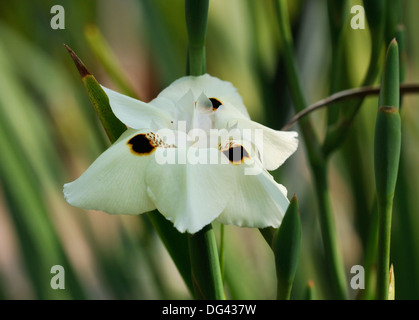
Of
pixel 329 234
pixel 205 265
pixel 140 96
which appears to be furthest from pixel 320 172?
pixel 140 96

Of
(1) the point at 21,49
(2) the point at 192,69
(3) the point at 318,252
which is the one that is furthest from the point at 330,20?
(1) the point at 21,49

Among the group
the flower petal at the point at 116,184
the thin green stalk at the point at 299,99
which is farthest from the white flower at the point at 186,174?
the thin green stalk at the point at 299,99

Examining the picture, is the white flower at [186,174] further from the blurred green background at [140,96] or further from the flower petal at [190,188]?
the blurred green background at [140,96]

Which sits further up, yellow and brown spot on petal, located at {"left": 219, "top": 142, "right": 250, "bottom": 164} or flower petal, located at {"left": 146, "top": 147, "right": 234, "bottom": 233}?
yellow and brown spot on petal, located at {"left": 219, "top": 142, "right": 250, "bottom": 164}

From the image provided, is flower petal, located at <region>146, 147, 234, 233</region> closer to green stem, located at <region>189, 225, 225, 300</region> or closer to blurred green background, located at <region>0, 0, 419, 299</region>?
green stem, located at <region>189, 225, 225, 300</region>

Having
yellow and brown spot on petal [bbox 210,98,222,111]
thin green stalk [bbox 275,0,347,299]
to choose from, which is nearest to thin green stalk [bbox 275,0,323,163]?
thin green stalk [bbox 275,0,347,299]

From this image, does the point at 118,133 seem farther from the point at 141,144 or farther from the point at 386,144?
the point at 386,144
